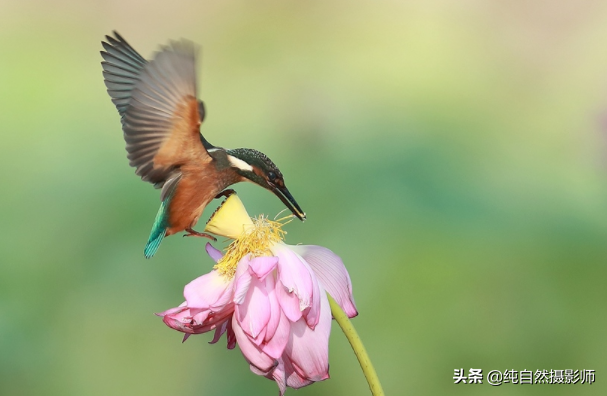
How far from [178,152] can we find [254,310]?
115 mm

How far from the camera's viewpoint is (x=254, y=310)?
0.26 m

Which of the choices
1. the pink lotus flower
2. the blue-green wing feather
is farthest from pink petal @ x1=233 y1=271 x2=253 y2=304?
the blue-green wing feather

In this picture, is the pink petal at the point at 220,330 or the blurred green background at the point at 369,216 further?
the blurred green background at the point at 369,216

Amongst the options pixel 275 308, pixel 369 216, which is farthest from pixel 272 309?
pixel 369 216

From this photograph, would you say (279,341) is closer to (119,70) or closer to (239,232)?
(239,232)

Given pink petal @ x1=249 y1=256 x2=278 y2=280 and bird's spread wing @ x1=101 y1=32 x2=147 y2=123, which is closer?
pink petal @ x1=249 y1=256 x2=278 y2=280

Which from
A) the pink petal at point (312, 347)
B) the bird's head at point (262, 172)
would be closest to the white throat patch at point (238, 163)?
the bird's head at point (262, 172)

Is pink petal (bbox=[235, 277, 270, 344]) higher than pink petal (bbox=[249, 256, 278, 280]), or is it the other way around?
pink petal (bbox=[249, 256, 278, 280])

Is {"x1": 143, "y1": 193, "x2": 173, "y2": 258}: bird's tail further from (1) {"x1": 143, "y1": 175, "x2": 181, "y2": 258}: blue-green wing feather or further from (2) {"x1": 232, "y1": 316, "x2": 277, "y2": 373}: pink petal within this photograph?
(2) {"x1": 232, "y1": 316, "x2": 277, "y2": 373}: pink petal

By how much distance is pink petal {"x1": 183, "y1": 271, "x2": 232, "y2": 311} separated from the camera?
0.27 meters

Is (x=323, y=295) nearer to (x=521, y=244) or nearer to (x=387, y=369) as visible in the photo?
(x=387, y=369)

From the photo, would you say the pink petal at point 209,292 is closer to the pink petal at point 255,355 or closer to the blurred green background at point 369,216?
the pink petal at point 255,355

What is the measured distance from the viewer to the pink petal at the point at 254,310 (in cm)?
26

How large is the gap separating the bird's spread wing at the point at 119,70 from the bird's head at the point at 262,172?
75 mm
